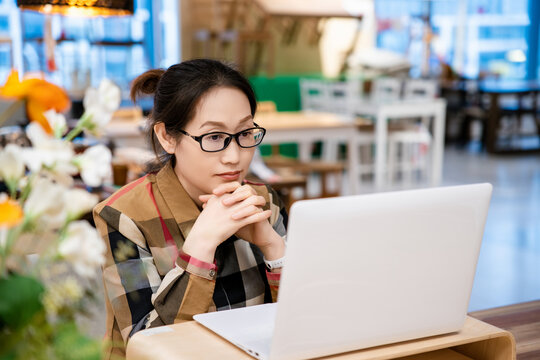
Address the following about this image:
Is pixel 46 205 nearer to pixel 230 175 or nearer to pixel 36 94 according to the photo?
pixel 36 94

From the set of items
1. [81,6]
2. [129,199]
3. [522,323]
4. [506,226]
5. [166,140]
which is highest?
[81,6]

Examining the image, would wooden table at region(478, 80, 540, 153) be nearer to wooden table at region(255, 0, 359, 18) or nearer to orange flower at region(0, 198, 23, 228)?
wooden table at region(255, 0, 359, 18)

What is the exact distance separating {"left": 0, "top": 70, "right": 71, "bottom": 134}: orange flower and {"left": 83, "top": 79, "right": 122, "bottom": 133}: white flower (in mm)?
37

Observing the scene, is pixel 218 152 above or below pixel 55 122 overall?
below

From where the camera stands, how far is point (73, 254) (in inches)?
21.2

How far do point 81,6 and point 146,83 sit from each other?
2.84 ft

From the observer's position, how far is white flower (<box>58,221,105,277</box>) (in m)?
0.54

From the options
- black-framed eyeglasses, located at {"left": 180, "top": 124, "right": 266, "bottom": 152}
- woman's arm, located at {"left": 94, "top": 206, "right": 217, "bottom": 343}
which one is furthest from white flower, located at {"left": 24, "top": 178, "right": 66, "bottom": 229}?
black-framed eyeglasses, located at {"left": 180, "top": 124, "right": 266, "bottom": 152}

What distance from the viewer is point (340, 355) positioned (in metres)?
0.95

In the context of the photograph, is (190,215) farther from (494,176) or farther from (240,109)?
(494,176)

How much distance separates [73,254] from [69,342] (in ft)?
0.24

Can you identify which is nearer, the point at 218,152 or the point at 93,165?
the point at 93,165

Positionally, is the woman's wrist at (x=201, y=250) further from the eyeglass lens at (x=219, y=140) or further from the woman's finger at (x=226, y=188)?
the eyeglass lens at (x=219, y=140)

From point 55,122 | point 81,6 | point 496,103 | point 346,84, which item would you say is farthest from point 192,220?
point 496,103
